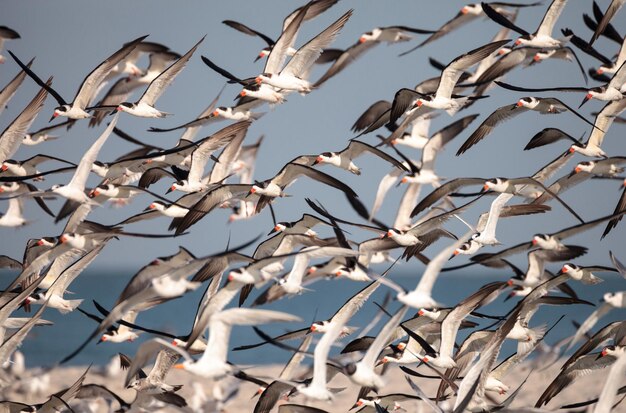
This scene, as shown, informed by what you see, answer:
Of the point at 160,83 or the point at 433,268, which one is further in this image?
the point at 160,83

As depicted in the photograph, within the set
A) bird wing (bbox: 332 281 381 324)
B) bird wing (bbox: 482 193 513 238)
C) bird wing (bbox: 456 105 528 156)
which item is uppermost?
bird wing (bbox: 456 105 528 156)

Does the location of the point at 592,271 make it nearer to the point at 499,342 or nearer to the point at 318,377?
the point at 499,342

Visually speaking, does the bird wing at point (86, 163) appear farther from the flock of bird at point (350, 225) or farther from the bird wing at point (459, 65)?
the bird wing at point (459, 65)

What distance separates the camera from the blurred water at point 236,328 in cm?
5147

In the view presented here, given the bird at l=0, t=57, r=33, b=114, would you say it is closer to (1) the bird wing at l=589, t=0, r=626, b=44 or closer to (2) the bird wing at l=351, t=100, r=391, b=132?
(2) the bird wing at l=351, t=100, r=391, b=132

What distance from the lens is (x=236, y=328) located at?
2515 inches

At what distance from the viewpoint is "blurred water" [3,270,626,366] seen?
51469mm

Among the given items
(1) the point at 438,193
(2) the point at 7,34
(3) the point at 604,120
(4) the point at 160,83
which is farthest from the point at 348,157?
(2) the point at 7,34

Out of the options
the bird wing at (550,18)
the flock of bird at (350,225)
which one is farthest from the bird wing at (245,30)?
the bird wing at (550,18)

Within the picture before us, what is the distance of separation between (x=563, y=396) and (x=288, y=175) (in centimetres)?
987

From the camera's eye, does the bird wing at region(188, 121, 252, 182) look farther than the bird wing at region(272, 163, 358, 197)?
Yes

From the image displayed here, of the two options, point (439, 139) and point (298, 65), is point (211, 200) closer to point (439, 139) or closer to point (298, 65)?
point (298, 65)

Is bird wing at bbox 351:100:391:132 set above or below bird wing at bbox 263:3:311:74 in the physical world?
below

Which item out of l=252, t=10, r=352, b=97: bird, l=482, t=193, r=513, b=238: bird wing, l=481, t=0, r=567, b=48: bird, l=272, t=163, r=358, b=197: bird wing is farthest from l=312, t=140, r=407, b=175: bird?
l=481, t=0, r=567, b=48: bird
